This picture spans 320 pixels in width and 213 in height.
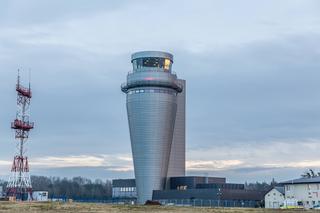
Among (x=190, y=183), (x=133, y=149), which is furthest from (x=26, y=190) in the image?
(x=190, y=183)

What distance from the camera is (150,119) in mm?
188125

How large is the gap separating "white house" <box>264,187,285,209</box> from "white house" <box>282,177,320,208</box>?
223 centimetres

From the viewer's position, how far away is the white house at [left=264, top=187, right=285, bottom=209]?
147875mm

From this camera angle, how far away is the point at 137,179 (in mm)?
195750

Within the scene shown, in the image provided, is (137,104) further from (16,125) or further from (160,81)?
(16,125)

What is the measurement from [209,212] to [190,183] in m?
110

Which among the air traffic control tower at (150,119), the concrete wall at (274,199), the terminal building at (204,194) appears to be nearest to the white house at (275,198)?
the concrete wall at (274,199)

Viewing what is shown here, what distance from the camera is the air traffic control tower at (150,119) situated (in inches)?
7436

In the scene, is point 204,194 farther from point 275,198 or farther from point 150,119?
point 150,119

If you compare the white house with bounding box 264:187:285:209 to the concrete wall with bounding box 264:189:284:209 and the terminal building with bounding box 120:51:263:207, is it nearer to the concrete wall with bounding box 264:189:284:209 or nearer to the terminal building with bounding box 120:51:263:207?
the concrete wall with bounding box 264:189:284:209

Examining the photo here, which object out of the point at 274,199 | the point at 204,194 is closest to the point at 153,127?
the point at 204,194

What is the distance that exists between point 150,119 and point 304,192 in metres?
65.0

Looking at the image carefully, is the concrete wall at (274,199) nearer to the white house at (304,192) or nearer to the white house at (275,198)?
the white house at (275,198)

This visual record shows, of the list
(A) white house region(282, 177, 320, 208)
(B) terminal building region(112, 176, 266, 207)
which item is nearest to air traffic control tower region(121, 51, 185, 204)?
(B) terminal building region(112, 176, 266, 207)
